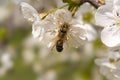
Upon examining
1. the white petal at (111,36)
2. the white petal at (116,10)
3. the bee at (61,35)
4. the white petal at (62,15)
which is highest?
the white petal at (62,15)

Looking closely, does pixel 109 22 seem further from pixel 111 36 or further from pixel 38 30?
pixel 38 30

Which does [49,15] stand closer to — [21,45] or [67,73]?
[67,73]

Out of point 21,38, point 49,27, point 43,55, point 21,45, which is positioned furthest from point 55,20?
point 21,38

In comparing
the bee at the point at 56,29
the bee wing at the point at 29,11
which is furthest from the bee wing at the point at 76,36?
the bee wing at the point at 29,11

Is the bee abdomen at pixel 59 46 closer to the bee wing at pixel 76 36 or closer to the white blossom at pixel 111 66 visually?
the bee wing at pixel 76 36

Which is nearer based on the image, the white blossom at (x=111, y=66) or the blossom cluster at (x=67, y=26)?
the blossom cluster at (x=67, y=26)

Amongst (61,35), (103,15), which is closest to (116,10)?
(103,15)

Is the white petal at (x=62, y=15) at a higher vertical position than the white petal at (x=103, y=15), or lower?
higher

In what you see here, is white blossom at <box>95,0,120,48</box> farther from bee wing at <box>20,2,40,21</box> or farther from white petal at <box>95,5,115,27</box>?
bee wing at <box>20,2,40,21</box>

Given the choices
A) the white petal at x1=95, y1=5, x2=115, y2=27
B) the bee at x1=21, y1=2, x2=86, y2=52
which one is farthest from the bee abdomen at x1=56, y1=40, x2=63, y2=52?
the white petal at x1=95, y1=5, x2=115, y2=27
